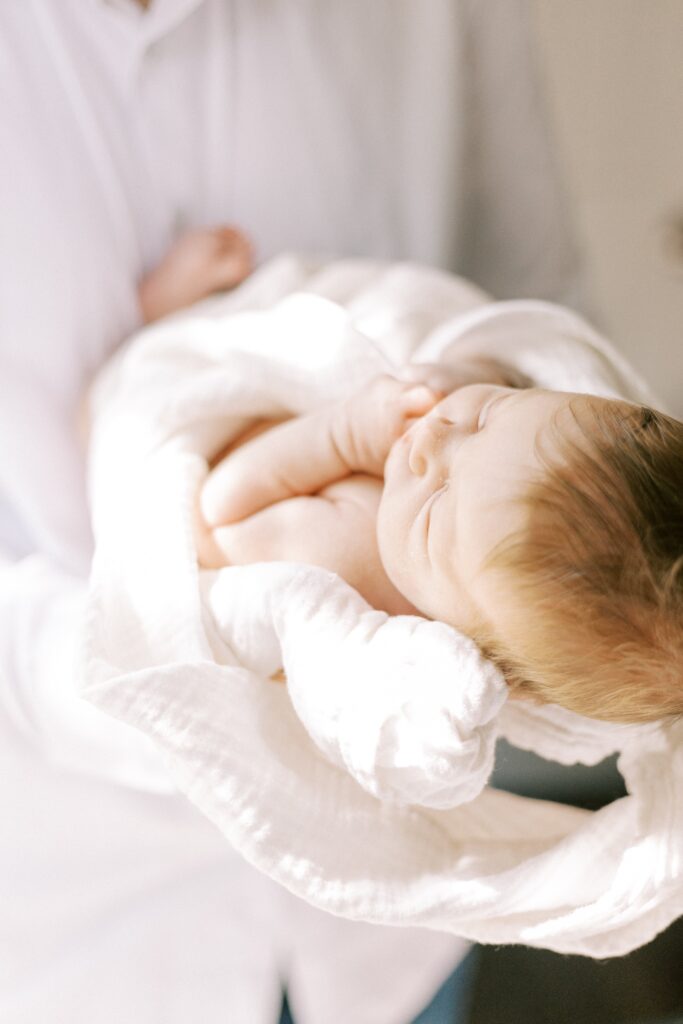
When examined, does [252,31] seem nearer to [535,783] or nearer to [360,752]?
[360,752]

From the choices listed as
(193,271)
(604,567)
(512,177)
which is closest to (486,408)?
(604,567)

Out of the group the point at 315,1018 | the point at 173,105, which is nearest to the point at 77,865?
the point at 315,1018

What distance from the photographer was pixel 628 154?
3.58 feet

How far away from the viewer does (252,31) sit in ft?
3.28

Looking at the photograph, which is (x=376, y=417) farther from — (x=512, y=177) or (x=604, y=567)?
(x=512, y=177)

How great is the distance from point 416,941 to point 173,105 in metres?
1.00

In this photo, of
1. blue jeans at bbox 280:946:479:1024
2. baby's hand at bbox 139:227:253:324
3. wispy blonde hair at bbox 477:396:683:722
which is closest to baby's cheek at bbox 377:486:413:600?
wispy blonde hair at bbox 477:396:683:722

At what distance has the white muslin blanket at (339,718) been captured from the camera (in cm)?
61

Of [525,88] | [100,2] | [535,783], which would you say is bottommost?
[535,783]

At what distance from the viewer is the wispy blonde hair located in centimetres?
53

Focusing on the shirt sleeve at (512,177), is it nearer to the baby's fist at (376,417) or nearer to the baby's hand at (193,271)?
the baby's hand at (193,271)

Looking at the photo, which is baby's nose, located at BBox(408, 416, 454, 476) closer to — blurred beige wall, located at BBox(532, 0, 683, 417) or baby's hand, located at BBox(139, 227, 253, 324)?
A: baby's hand, located at BBox(139, 227, 253, 324)

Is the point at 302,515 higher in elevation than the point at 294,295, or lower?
lower

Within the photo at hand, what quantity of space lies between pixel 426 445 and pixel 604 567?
169 mm
